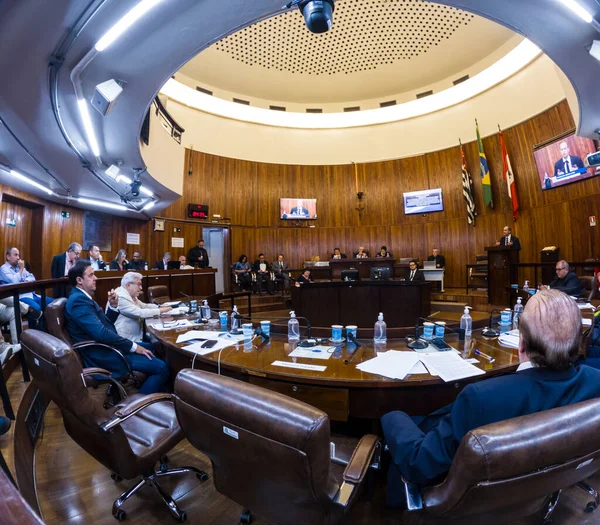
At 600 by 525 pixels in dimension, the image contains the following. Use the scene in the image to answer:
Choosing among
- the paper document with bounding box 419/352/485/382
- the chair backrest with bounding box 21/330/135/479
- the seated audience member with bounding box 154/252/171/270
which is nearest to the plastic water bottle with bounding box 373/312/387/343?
the paper document with bounding box 419/352/485/382

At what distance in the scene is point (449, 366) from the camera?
1656 mm

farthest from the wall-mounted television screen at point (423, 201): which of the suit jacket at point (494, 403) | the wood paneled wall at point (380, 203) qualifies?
the suit jacket at point (494, 403)

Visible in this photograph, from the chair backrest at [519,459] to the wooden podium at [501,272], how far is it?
5.50 metres

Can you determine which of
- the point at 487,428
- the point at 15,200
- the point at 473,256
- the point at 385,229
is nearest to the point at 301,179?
the point at 385,229

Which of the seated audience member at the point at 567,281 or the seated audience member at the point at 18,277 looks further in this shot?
the seated audience member at the point at 567,281

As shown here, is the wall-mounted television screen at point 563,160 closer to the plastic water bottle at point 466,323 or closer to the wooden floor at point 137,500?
the plastic water bottle at point 466,323

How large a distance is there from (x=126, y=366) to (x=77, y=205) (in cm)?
641

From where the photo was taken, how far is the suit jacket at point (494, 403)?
37.0 inches

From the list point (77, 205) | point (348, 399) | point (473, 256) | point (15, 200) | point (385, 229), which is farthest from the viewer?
point (385, 229)

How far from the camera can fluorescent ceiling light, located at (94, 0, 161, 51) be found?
223cm

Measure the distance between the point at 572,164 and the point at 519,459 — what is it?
8.37 meters

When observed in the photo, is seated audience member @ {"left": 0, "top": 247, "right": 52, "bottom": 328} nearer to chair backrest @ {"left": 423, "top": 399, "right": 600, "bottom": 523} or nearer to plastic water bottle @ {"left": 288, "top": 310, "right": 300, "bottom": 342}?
plastic water bottle @ {"left": 288, "top": 310, "right": 300, "bottom": 342}

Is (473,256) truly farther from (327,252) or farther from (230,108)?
(230,108)

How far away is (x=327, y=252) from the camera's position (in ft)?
34.3
